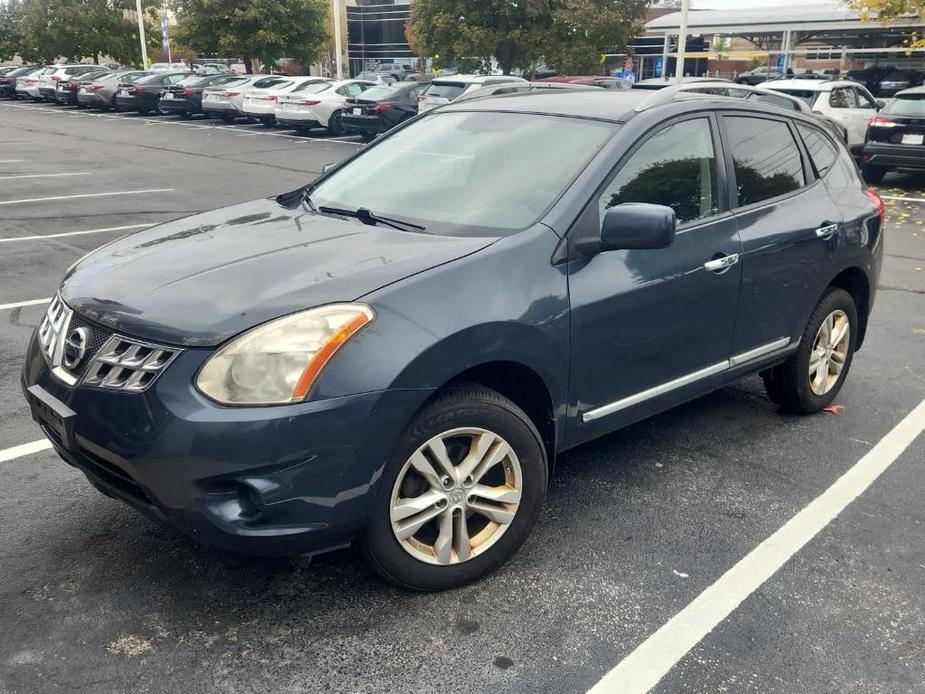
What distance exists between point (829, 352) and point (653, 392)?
1.64 m

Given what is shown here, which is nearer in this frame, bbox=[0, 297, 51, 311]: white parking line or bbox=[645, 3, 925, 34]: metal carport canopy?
bbox=[0, 297, 51, 311]: white parking line

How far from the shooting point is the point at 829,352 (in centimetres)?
490

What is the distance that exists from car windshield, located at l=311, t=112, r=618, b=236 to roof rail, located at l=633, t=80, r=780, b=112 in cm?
30

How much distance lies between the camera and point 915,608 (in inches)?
124

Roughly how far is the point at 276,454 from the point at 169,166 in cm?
1494

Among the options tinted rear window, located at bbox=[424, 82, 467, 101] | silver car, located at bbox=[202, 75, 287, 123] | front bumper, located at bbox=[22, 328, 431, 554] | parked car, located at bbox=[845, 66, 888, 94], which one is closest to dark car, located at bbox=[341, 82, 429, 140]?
tinted rear window, located at bbox=[424, 82, 467, 101]

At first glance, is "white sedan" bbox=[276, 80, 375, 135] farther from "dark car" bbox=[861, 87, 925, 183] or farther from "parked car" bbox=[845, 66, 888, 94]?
"parked car" bbox=[845, 66, 888, 94]

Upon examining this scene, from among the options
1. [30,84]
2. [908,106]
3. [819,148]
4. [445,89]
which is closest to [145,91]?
[30,84]

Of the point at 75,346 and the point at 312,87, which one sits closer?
the point at 75,346

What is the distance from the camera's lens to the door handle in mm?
3885

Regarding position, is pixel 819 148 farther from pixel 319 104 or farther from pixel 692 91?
pixel 319 104

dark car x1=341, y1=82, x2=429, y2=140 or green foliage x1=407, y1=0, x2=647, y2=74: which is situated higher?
green foliage x1=407, y1=0, x2=647, y2=74

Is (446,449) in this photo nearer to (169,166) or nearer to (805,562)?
(805,562)

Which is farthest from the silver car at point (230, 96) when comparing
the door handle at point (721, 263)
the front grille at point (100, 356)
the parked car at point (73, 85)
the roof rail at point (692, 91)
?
the front grille at point (100, 356)
